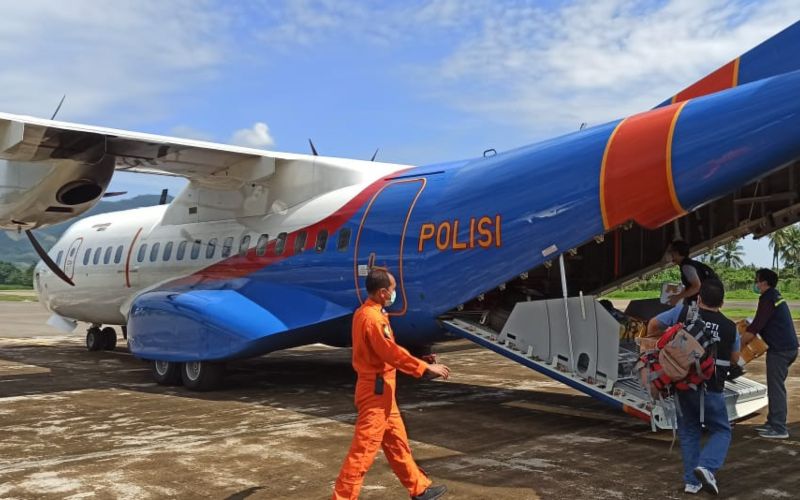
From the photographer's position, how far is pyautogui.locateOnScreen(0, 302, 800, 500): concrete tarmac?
557 centimetres

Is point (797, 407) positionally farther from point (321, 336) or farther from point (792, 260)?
point (792, 260)

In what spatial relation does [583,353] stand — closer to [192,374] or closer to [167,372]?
[192,374]

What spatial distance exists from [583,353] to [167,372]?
258 inches

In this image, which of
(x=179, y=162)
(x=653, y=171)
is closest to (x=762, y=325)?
(x=653, y=171)

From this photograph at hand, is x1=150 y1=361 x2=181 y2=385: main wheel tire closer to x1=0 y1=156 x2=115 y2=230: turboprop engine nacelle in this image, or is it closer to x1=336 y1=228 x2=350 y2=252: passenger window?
x1=0 y1=156 x2=115 y2=230: turboprop engine nacelle

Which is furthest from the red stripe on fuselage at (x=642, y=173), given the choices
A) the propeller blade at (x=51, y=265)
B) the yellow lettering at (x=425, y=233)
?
the propeller blade at (x=51, y=265)

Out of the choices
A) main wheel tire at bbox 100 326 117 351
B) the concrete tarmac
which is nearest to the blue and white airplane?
the concrete tarmac

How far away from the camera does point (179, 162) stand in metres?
11.1

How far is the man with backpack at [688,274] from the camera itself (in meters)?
7.75

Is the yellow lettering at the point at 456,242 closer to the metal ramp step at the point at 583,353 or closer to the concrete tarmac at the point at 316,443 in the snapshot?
the metal ramp step at the point at 583,353

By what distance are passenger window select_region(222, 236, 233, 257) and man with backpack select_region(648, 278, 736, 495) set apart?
8103 mm

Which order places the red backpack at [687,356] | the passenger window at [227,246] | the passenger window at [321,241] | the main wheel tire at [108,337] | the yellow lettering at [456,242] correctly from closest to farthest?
the red backpack at [687,356] → the yellow lettering at [456,242] → the passenger window at [321,241] → the passenger window at [227,246] → the main wheel tire at [108,337]

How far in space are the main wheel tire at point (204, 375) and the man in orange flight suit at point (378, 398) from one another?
619cm

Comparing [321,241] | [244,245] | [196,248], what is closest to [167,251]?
[196,248]
